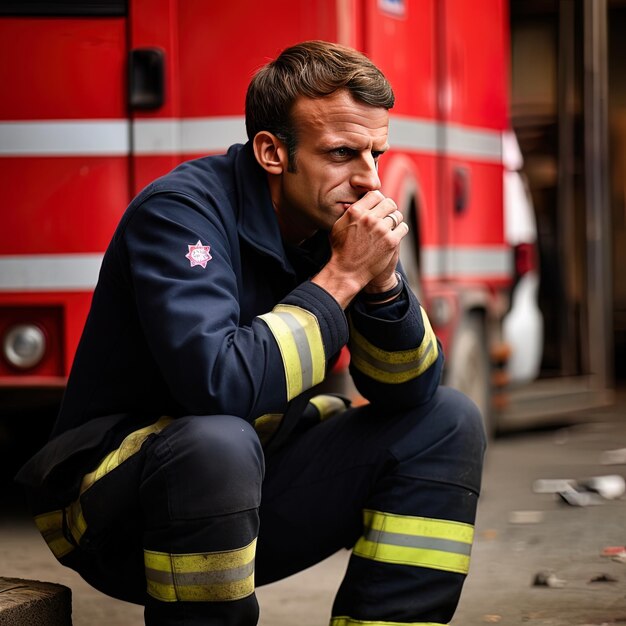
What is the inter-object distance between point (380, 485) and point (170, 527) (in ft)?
1.73

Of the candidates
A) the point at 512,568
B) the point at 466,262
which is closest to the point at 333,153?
the point at 512,568

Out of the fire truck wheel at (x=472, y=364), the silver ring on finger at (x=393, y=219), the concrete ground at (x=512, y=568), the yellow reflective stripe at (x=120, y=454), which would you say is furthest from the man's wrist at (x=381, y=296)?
the fire truck wheel at (x=472, y=364)

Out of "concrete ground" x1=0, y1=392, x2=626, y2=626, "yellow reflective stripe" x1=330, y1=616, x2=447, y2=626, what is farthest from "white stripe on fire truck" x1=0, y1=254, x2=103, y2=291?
"yellow reflective stripe" x1=330, y1=616, x2=447, y2=626

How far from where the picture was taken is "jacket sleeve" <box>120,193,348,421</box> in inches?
92.4

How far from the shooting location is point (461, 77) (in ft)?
17.7

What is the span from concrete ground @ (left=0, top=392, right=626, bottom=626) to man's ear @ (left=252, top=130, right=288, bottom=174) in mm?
1234

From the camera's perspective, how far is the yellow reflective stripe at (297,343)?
2.41 m

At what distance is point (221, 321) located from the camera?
238 cm

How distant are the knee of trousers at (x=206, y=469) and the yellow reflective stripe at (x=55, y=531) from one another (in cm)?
33

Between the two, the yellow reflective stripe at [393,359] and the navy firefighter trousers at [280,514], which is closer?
the navy firefighter trousers at [280,514]

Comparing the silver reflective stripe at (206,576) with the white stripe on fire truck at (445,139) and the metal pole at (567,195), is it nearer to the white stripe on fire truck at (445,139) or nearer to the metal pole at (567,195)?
the white stripe on fire truck at (445,139)

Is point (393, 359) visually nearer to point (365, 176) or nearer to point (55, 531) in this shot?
point (365, 176)

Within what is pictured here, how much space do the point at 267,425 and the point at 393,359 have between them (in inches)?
11.4

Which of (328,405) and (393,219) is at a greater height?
(393,219)
